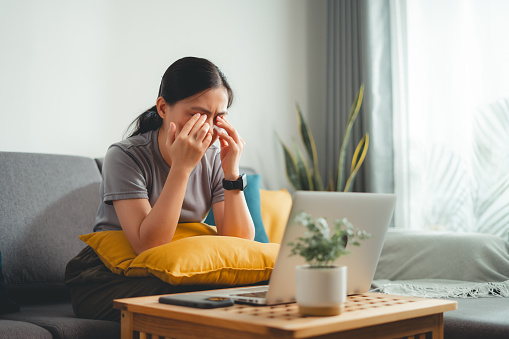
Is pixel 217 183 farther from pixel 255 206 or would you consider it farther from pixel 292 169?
pixel 292 169

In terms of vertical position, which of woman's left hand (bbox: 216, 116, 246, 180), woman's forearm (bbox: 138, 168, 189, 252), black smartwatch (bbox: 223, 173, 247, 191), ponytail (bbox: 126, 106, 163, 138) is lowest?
woman's forearm (bbox: 138, 168, 189, 252)

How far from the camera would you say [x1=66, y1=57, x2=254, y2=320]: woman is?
1.46 m

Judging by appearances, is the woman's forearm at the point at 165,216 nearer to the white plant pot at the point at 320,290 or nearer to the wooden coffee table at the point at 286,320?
the wooden coffee table at the point at 286,320

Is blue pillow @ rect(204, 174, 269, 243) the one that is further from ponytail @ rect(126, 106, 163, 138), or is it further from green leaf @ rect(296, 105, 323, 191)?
green leaf @ rect(296, 105, 323, 191)

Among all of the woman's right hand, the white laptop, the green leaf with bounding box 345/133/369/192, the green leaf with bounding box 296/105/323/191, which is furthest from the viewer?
the green leaf with bounding box 296/105/323/191

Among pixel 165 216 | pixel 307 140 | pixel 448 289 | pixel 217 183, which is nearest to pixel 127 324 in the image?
pixel 165 216

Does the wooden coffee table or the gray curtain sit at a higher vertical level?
the gray curtain

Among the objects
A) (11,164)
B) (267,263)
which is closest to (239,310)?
(267,263)

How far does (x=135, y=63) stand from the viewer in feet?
8.58

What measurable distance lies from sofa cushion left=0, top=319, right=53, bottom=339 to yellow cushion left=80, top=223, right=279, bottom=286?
224mm

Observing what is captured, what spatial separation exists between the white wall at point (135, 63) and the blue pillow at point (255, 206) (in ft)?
2.17

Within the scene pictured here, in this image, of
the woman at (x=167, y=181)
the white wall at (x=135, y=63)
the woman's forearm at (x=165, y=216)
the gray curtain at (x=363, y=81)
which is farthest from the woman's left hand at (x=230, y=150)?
the gray curtain at (x=363, y=81)

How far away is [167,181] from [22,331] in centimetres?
51

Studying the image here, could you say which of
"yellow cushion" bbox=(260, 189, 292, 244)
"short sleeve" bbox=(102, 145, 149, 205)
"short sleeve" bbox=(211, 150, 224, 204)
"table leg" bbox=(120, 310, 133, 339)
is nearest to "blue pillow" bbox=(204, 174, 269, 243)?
"yellow cushion" bbox=(260, 189, 292, 244)
